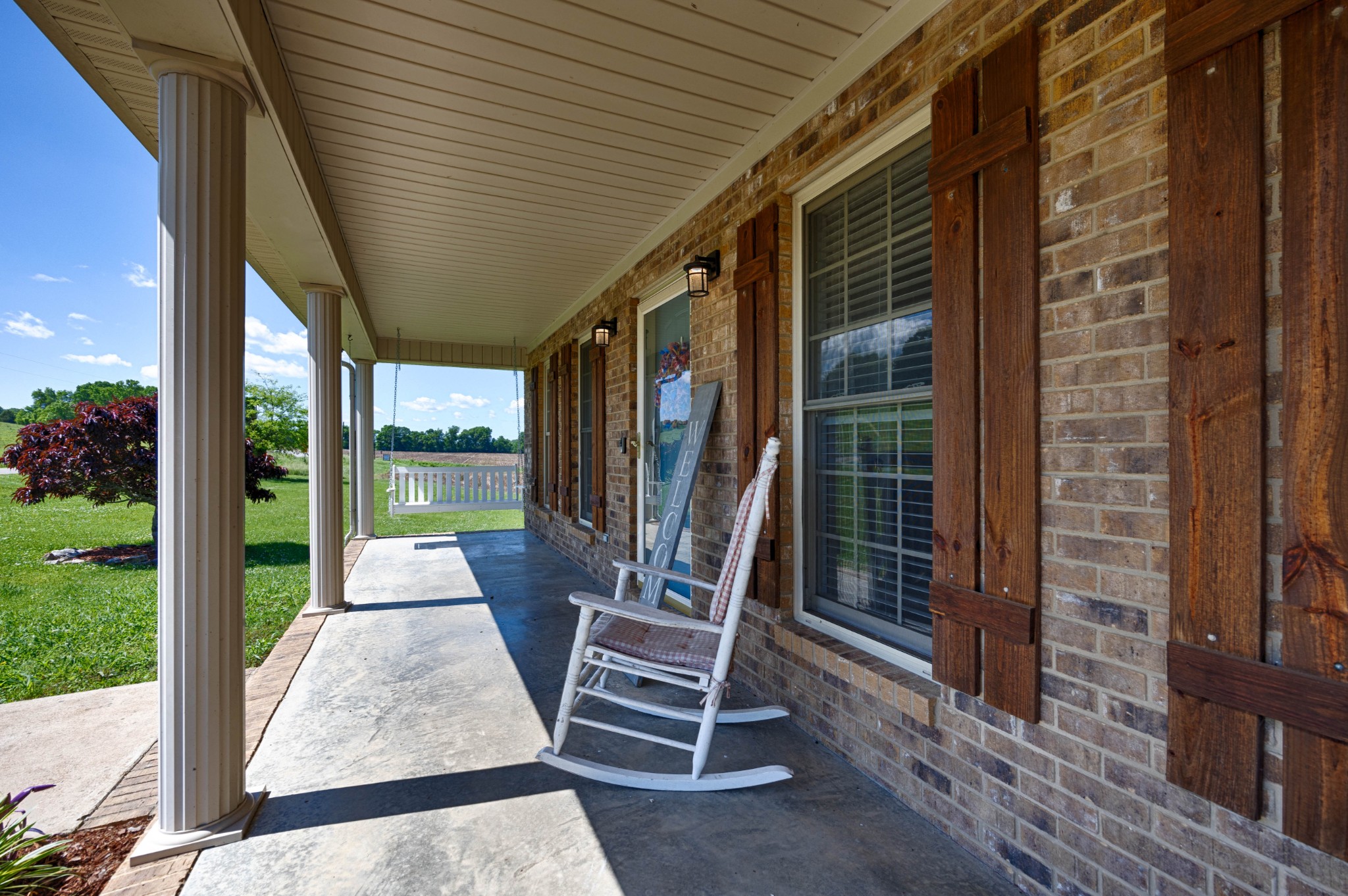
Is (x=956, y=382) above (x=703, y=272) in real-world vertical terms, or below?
below

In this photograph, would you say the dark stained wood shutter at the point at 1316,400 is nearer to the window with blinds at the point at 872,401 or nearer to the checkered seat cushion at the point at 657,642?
the window with blinds at the point at 872,401

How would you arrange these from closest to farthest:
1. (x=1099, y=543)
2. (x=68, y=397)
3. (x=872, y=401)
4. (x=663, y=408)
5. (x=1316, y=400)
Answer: (x=1316, y=400)
(x=1099, y=543)
(x=872, y=401)
(x=663, y=408)
(x=68, y=397)

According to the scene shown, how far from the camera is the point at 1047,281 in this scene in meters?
1.63

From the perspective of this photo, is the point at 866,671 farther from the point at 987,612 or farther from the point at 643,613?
the point at 643,613

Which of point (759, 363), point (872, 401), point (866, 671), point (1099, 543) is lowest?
point (866, 671)

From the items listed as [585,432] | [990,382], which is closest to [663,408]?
[585,432]

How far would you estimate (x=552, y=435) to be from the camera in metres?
7.49

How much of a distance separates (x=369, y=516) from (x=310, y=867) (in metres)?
7.23

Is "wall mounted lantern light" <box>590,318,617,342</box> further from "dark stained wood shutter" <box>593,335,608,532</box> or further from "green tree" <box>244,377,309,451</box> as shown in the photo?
"green tree" <box>244,377,309,451</box>

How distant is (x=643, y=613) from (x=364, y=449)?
23.8 ft

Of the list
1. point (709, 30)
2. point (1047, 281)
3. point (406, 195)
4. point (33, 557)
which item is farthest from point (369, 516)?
point (1047, 281)

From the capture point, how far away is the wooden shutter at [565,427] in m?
6.69

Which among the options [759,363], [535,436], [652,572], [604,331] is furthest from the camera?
[535,436]

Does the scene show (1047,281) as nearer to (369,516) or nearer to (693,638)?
(693,638)
